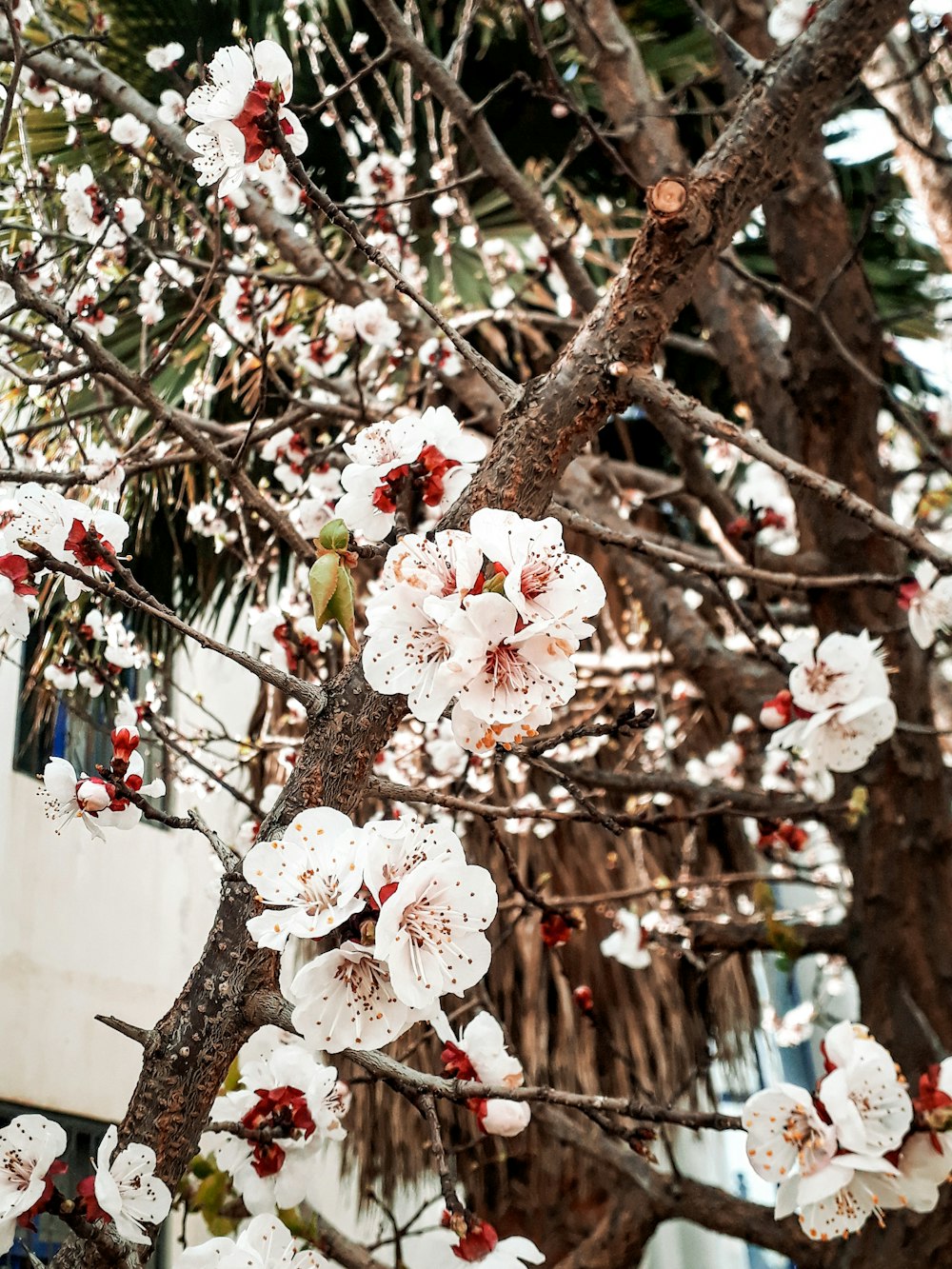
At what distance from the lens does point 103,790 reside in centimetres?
98

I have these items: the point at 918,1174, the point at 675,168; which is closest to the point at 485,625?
the point at 918,1174

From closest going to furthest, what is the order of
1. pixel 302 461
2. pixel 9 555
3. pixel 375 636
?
pixel 375 636
pixel 9 555
pixel 302 461

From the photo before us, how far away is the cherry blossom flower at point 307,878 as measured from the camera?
734mm

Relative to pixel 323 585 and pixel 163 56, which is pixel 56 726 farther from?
pixel 163 56

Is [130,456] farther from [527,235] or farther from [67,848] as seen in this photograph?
[527,235]

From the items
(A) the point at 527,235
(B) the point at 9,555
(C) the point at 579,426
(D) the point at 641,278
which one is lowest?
(B) the point at 9,555

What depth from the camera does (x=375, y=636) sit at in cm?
82

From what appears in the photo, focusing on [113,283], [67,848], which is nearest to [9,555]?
[67,848]

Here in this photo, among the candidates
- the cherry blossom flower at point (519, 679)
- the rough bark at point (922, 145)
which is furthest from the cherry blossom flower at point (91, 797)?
the rough bark at point (922, 145)

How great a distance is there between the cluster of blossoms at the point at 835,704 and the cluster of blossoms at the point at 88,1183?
0.92m

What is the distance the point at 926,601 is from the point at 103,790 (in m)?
1.09

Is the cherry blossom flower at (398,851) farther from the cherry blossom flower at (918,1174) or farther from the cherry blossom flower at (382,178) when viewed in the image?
the cherry blossom flower at (382,178)

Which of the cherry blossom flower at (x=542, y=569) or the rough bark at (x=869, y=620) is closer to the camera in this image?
the cherry blossom flower at (x=542, y=569)

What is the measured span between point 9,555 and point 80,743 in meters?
0.62
